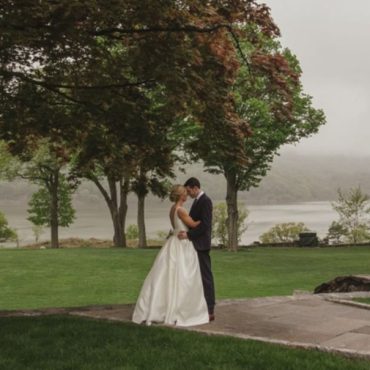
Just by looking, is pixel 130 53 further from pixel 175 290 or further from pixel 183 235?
pixel 175 290

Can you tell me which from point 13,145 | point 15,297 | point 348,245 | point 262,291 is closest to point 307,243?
point 348,245

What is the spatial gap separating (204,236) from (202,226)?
188 mm

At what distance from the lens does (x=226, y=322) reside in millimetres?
9695

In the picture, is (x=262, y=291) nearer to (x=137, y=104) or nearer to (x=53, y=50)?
(x=137, y=104)

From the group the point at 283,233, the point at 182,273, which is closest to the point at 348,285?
the point at 182,273

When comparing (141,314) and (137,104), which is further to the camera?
(137,104)

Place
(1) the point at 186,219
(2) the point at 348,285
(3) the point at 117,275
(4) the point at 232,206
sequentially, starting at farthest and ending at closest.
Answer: (4) the point at 232,206 < (3) the point at 117,275 < (2) the point at 348,285 < (1) the point at 186,219

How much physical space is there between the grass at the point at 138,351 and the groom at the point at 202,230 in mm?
1299

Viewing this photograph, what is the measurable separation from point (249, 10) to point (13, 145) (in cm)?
537

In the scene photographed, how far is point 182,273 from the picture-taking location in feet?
31.1

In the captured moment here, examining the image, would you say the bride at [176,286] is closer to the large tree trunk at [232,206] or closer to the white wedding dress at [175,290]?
the white wedding dress at [175,290]

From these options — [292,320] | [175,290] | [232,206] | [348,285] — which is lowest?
[348,285]

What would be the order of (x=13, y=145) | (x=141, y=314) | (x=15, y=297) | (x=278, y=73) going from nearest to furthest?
(x=278, y=73) < (x=141, y=314) < (x=13, y=145) < (x=15, y=297)

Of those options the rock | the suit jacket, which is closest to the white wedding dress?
the suit jacket
